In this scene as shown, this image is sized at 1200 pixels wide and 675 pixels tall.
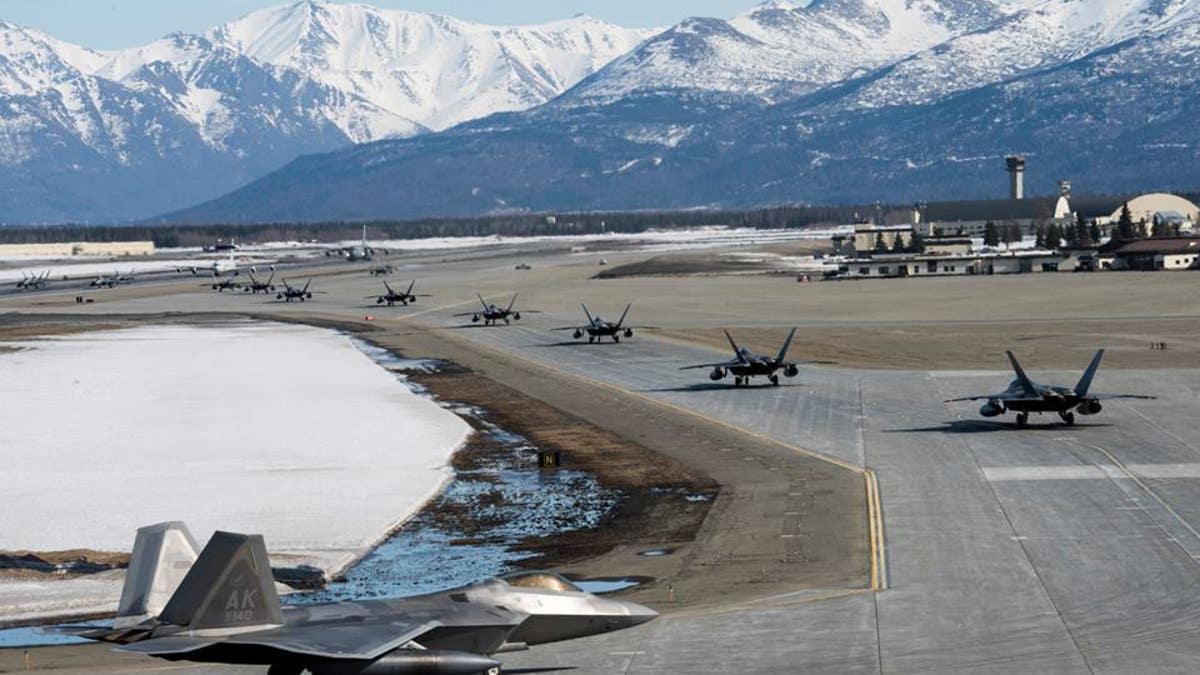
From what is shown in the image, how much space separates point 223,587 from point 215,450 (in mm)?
46835

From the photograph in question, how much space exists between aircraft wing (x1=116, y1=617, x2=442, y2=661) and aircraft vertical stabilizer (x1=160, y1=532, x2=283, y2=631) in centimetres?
37

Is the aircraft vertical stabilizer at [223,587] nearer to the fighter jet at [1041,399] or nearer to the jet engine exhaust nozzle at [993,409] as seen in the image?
the fighter jet at [1041,399]

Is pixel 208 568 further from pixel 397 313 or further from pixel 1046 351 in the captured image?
pixel 397 313

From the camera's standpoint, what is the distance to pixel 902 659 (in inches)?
1666

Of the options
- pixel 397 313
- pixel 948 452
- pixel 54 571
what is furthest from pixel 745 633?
pixel 397 313

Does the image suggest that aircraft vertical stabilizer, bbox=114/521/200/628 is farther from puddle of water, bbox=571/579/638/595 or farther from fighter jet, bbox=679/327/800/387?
fighter jet, bbox=679/327/800/387

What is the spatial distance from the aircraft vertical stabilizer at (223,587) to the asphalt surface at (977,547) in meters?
8.13

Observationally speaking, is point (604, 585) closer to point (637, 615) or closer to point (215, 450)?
point (637, 615)

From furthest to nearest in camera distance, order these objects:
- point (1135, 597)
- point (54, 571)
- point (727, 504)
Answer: point (727, 504) → point (54, 571) → point (1135, 597)

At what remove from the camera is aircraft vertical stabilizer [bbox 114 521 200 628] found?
3653cm

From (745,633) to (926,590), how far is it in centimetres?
722

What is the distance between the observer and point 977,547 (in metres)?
56.6

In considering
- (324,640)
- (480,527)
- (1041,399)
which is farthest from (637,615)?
(1041,399)

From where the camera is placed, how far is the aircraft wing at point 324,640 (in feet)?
113
